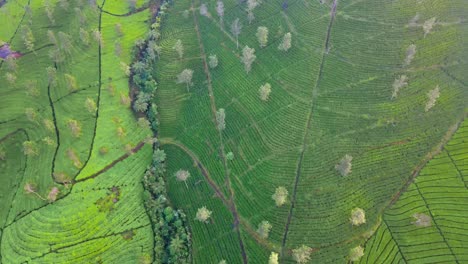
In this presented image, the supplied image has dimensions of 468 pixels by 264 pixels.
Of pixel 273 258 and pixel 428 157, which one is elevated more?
pixel 428 157

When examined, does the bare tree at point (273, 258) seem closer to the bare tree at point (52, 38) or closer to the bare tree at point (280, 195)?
the bare tree at point (280, 195)

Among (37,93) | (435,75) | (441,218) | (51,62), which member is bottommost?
(441,218)

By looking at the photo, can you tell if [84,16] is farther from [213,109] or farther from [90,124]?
[213,109]

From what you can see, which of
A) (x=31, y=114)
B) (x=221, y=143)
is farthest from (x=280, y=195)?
(x=31, y=114)

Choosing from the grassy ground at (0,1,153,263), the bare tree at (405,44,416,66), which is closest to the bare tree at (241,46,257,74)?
the grassy ground at (0,1,153,263)

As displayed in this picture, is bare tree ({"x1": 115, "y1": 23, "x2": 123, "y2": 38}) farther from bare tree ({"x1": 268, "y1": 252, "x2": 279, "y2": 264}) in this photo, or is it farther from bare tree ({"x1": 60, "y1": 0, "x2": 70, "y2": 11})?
bare tree ({"x1": 268, "y1": 252, "x2": 279, "y2": 264})

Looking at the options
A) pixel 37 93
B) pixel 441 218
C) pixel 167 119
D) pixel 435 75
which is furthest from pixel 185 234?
pixel 435 75

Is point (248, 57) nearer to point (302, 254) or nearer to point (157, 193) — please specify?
point (157, 193)
